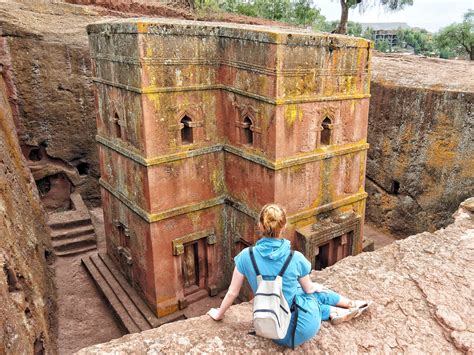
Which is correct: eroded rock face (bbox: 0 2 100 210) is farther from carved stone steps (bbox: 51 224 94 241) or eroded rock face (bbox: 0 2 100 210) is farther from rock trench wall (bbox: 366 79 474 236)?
rock trench wall (bbox: 366 79 474 236)

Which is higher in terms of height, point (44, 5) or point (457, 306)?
point (44, 5)

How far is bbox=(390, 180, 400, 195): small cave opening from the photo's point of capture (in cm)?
1402

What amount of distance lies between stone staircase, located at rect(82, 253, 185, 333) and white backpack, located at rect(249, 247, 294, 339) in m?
6.68

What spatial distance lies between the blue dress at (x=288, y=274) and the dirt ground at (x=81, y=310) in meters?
6.60

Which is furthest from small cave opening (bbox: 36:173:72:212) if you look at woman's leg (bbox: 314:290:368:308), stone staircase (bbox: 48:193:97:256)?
woman's leg (bbox: 314:290:368:308)

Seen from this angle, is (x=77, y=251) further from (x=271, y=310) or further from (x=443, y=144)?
(x=443, y=144)

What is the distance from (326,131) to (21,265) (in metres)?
6.48

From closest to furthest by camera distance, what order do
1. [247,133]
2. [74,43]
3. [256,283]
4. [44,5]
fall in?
[256,283] < [247,133] < [74,43] < [44,5]

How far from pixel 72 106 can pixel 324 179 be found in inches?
396

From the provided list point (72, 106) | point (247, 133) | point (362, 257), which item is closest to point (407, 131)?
point (247, 133)

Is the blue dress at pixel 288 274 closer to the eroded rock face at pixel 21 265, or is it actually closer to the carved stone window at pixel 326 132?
the eroded rock face at pixel 21 265

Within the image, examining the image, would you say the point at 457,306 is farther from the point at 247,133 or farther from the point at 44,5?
the point at 44,5

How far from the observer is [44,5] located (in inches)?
637

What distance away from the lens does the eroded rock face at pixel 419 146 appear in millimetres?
12117
